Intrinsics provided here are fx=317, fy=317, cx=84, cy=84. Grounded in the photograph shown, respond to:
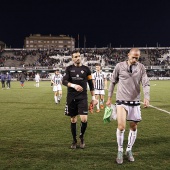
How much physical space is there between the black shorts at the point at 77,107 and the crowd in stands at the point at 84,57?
221 feet

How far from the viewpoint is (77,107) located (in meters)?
7.29

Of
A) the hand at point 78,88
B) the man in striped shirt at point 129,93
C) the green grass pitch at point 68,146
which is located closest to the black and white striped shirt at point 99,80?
the green grass pitch at point 68,146

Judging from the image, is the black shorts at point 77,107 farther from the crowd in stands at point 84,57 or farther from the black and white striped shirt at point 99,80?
the crowd in stands at point 84,57

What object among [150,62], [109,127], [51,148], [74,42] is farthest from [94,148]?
[74,42]

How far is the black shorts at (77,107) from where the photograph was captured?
23.5 ft

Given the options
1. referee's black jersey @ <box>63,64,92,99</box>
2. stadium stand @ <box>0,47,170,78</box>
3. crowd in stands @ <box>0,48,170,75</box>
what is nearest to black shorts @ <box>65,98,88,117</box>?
referee's black jersey @ <box>63,64,92,99</box>

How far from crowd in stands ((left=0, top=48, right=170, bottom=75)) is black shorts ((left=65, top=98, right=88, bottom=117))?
67.4 m

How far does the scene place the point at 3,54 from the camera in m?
83.6

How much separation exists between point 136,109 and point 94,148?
168 cm

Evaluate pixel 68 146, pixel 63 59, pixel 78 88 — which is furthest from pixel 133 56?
pixel 63 59

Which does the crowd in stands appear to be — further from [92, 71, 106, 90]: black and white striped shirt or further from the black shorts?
the black shorts

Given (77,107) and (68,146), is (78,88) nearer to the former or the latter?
(77,107)

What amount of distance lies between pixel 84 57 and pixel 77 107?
235 ft

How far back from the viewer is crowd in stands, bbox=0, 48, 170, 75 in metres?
76.4
